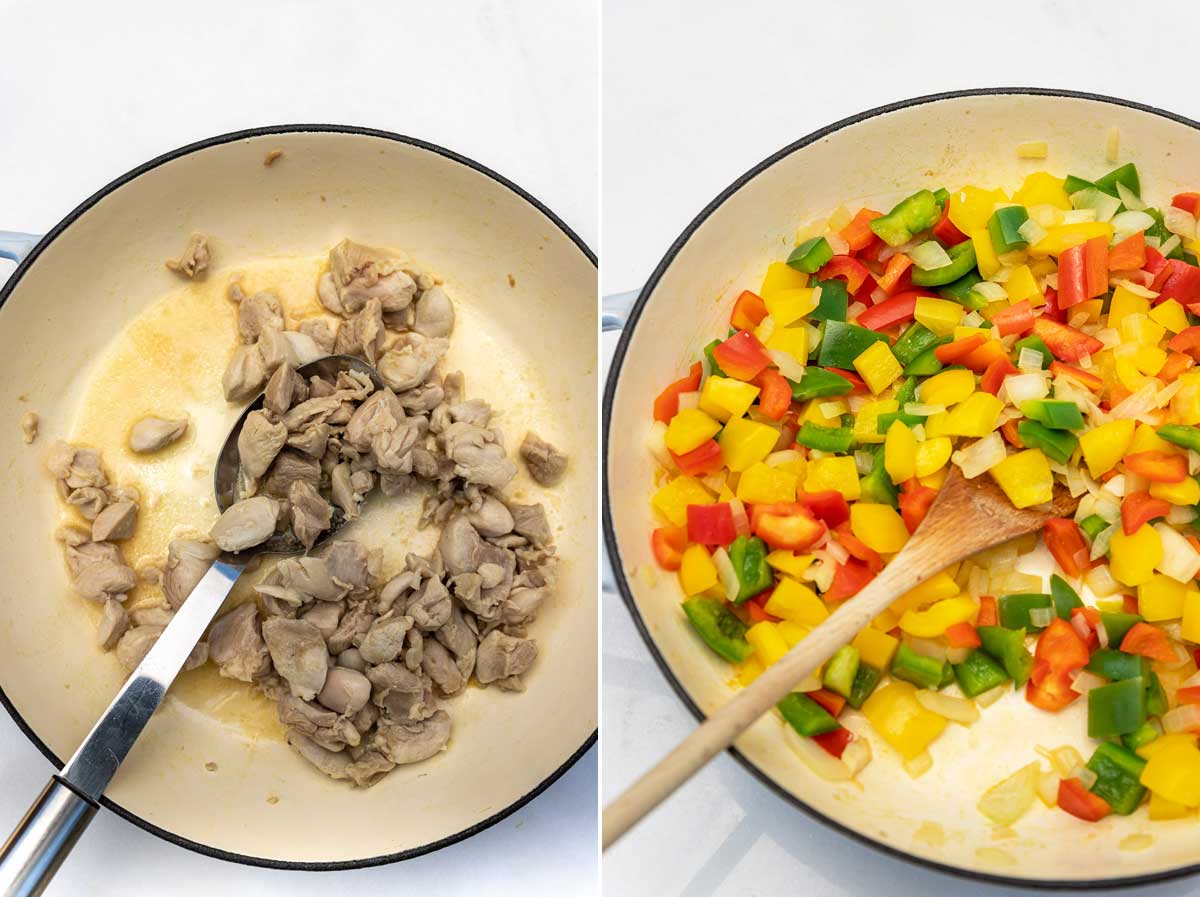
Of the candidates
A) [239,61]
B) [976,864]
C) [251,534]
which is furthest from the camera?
[239,61]

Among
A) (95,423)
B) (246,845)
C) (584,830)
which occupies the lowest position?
(246,845)

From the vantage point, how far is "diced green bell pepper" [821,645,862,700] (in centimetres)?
142

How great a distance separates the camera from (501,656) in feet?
5.74

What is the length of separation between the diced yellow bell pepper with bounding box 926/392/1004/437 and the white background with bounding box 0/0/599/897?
831 mm

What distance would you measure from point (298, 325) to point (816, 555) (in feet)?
3.45

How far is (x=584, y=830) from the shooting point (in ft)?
5.94

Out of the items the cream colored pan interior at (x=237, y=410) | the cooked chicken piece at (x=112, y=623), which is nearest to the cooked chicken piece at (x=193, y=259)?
the cream colored pan interior at (x=237, y=410)

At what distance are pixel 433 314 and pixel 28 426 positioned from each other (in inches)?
29.4

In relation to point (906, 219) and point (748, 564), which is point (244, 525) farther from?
point (906, 219)

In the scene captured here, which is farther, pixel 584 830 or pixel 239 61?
pixel 239 61

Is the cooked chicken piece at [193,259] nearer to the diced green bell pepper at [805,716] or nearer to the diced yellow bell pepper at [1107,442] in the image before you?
the diced green bell pepper at [805,716]

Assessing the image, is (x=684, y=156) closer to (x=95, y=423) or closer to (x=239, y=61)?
(x=239, y=61)

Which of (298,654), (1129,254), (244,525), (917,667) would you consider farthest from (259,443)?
(1129,254)

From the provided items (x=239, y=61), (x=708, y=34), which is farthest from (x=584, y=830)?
(x=239, y=61)
